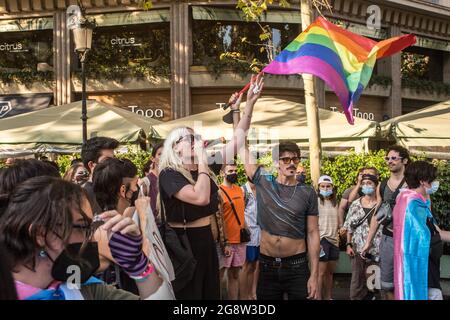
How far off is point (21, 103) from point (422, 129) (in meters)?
16.2

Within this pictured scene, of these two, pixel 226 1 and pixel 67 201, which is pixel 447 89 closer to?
pixel 226 1

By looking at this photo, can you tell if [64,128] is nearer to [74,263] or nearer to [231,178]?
[231,178]

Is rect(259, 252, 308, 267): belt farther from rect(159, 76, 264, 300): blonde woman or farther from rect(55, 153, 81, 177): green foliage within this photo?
rect(55, 153, 81, 177): green foliage

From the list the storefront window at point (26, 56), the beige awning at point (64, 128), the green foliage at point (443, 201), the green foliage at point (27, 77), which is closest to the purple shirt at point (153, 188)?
the beige awning at point (64, 128)

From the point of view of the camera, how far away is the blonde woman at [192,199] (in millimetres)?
4562

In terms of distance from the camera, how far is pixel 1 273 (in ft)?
4.84

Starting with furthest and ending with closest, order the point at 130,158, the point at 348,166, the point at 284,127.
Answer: the point at 130,158 → the point at 284,127 → the point at 348,166

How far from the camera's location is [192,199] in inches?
179

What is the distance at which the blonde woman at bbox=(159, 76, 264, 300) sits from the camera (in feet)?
15.0

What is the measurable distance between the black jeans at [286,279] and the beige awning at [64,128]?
6283mm

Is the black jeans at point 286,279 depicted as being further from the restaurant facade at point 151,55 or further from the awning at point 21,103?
the awning at point 21,103

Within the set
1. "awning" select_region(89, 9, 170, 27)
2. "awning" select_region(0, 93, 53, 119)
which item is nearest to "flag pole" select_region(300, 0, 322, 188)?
"awning" select_region(89, 9, 170, 27)

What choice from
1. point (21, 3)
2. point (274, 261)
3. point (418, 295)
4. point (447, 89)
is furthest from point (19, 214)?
point (447, 89)

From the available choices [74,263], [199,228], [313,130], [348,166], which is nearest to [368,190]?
[313,130]
